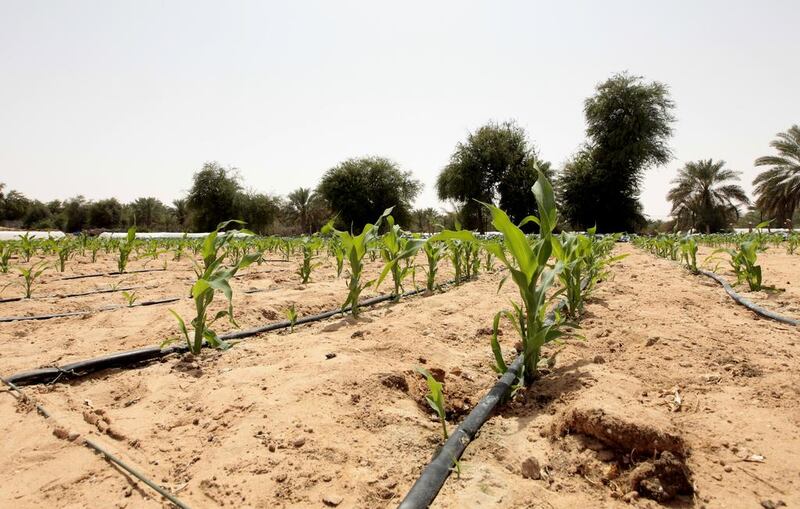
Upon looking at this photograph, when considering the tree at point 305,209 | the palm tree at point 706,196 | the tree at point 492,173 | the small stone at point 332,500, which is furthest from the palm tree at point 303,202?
the small stone at point 332,500

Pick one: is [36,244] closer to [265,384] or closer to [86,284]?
[86,284]

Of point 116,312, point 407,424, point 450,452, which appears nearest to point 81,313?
point 116,312

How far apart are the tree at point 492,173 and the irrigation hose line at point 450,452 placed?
27425mm

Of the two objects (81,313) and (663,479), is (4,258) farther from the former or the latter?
(663,479)

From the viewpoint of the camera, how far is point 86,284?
5.39 meters

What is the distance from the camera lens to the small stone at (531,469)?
1314mm

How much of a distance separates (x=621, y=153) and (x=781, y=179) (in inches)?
321

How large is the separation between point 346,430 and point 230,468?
→ 40cm

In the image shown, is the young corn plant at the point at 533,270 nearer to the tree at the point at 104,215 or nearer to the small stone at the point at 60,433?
the small stone at the point at 60,433

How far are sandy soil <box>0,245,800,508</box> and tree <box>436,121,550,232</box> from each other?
26.9 meters

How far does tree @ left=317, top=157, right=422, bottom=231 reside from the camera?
33125 millimetres

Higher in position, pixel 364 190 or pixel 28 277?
pixel 364 190

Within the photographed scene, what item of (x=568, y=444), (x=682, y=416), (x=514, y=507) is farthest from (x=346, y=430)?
(x=682, y=416)

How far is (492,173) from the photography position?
97.1 ft
